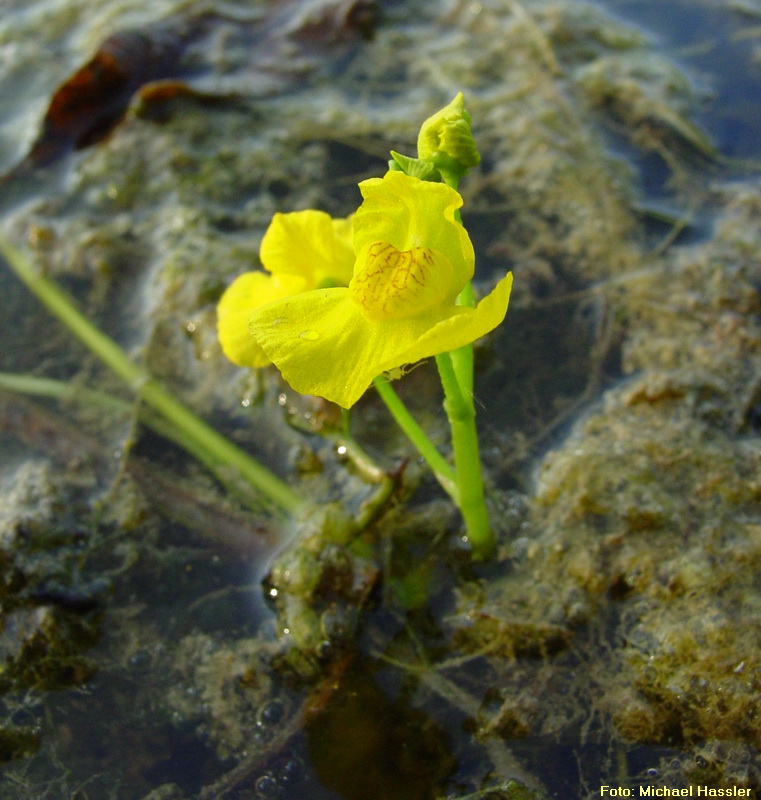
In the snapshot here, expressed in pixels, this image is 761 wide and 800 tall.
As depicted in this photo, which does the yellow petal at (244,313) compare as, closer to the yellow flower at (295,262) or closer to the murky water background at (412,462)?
the yellow flower at (295,262)

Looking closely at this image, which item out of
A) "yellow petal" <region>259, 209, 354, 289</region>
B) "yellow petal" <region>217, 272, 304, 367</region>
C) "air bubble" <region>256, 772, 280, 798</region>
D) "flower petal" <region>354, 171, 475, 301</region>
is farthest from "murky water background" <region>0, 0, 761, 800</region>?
"flower petal" <region>354, 171, 475, 301</region>

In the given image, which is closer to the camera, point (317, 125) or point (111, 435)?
point (111, 435)

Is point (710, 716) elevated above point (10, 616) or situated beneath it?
situated beneath

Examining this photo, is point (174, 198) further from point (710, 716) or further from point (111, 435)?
point (710, 716)

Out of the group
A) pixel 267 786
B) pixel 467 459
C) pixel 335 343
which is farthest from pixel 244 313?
pixel 267 786

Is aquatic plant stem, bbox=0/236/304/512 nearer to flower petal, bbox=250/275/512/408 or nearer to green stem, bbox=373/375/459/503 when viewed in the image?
green stem, bbox=373/375/459/503

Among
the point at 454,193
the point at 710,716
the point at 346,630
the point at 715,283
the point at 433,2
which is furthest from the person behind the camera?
the point at 433,2

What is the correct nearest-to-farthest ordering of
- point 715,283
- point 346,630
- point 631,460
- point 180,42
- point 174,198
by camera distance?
point 346,630, point 631,460, point 715,283, point 174,198, point 180,42

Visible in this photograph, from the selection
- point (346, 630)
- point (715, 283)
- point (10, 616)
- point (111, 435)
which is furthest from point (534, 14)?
point (10, 616)
